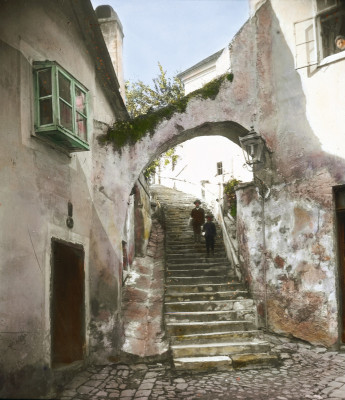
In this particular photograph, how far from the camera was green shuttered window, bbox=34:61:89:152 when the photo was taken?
22.6 feet

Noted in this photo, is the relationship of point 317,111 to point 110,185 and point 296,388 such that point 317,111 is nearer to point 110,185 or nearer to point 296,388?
point 110,185

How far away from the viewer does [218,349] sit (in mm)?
8352

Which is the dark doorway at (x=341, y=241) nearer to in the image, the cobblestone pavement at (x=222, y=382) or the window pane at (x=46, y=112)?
the cobblestone pavement at (x=222, y=382)

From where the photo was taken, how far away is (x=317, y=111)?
9156 millimetres

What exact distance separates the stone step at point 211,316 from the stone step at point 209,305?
0.81ft

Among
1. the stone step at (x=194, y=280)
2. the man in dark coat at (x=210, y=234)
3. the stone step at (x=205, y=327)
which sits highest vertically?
the man in dark coat at (x=210, y=234)

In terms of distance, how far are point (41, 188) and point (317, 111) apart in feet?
18.3

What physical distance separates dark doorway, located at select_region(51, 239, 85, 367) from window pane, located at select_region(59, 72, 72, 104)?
93.1 inches

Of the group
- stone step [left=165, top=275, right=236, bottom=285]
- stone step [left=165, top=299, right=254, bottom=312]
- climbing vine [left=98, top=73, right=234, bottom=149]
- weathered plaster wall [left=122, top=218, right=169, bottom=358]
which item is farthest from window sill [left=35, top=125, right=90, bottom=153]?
stone step [left=165, top=275, right=236, bottom=285]

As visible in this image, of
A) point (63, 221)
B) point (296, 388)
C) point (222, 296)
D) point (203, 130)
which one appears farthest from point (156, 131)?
point (296, 388)

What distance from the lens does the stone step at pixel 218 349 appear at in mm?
8273

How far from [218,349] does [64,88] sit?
533cm

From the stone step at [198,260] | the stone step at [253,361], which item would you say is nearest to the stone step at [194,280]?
the stone step at [198,260]

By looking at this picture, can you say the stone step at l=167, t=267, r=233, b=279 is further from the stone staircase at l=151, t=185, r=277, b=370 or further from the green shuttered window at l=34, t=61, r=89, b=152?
the green shuttered window at l=34, t=61, r=89, b=152
